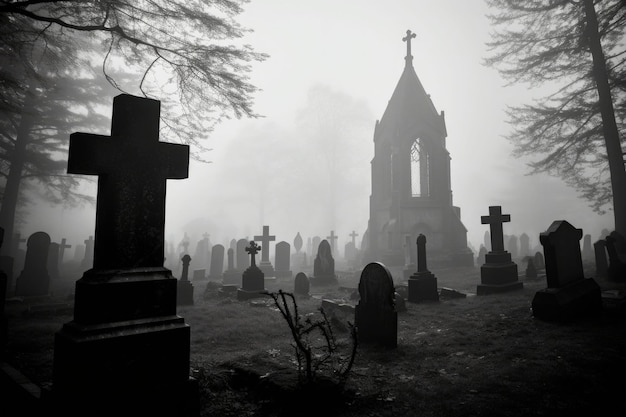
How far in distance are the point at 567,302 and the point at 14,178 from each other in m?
19.9

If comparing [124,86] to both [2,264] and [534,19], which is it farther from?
[534,19]

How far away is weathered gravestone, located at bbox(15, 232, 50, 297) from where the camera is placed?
10297 millimetres

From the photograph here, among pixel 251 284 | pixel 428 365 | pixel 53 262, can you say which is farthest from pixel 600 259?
pixel 53 262

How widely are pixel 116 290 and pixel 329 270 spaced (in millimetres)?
11098

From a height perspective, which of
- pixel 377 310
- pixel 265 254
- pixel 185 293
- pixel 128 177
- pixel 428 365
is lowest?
pixel 428 365

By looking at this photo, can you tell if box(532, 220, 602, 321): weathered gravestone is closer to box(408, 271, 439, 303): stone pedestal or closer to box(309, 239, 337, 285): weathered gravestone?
box(408, 271, 439, 303): stone pedestal

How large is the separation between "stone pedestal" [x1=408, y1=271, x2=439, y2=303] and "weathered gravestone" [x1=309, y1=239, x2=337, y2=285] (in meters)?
4.41

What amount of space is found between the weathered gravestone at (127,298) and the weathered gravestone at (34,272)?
10.6 m

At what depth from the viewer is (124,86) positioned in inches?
758

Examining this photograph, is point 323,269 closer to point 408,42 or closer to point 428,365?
point 428,365

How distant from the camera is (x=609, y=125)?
39.0 feet

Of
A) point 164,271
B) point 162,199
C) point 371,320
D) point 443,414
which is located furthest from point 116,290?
point 371,320

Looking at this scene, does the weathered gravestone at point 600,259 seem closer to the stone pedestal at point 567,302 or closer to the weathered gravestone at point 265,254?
the stone pedestal at point 567,302

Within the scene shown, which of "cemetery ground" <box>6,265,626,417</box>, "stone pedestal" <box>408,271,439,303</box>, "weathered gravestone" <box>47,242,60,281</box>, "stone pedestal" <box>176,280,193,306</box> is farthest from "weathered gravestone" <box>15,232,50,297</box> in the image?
"stone pedestal" <box>408,271,439,303</box>
